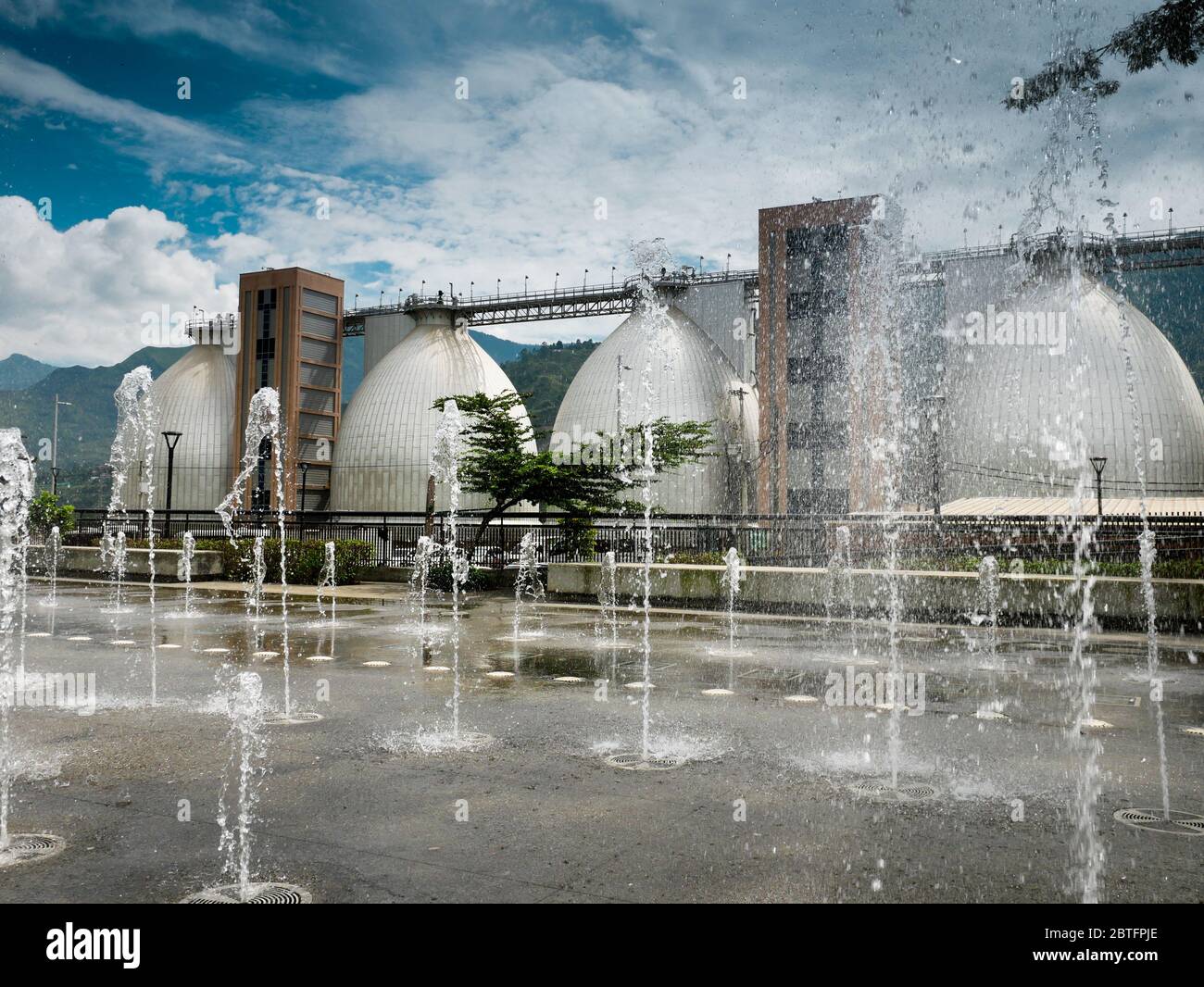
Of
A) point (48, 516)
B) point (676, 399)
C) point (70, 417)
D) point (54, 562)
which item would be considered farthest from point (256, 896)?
point (70, 417)

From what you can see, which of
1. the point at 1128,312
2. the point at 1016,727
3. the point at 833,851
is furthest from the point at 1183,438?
the point at 833,851

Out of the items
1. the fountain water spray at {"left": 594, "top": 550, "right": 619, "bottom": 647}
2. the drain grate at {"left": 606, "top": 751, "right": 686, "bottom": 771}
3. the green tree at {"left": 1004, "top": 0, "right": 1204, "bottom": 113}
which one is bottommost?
the drain grate at {"left": 606, "top": 751, "right": 686, "bottom": 771}

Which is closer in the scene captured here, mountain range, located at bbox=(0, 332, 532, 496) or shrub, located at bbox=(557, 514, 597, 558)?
shrub, located at bbox=(557, 514, 597, 558)

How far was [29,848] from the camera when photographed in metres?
4.09

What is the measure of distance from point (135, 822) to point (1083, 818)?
449cm

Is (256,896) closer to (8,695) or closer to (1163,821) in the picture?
(1163,821)

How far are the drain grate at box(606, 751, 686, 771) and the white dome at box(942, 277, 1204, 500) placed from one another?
44.2m

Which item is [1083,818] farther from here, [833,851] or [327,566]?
[327,566]

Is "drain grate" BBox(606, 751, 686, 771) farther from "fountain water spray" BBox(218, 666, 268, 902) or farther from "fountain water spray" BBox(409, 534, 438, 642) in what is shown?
"fountain water spray" BBox(409, 534, 438, 642)

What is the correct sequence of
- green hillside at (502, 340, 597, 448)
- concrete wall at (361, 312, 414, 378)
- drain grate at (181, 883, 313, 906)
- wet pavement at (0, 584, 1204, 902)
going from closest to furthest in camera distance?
1. drain grate at (181, 883, 313, 906)
2. wet pavement at (0, 584, 1204, 902)
3. concrete wall at (361, 312, 414, 378)
4. green hillside at (502, 340, 597, 448)

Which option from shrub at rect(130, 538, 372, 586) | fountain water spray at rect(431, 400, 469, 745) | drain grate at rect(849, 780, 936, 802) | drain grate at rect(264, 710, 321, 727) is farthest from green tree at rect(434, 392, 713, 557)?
drain grate at rect(849, 780, 936, 802)

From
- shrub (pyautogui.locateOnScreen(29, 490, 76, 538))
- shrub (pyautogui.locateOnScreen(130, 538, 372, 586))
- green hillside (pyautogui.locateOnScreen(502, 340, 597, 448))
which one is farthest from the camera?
green hillside (pyautogui.locateOnScreen(502, 340, 597, 448))

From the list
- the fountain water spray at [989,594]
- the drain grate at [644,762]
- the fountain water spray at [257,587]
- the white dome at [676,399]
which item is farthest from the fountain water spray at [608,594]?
the white dome at [676,399]

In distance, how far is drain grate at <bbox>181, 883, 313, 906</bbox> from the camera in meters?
3.50
